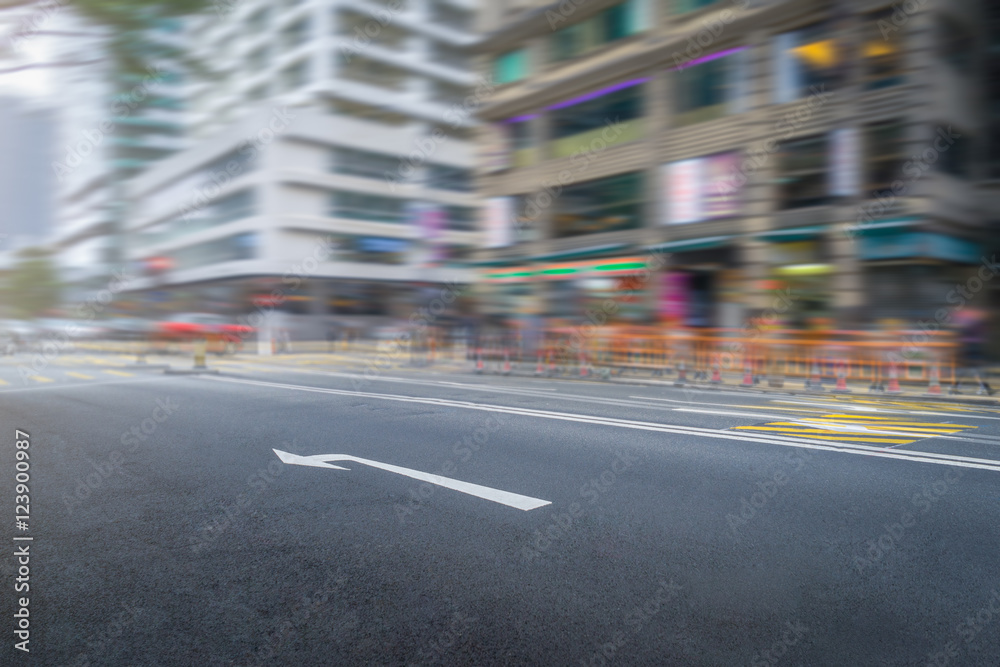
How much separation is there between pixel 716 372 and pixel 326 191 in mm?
35343

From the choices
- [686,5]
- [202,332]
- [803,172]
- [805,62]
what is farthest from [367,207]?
[803,172]

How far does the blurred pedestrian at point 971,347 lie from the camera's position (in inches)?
493

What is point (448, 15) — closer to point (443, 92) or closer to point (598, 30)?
point (443, 92)

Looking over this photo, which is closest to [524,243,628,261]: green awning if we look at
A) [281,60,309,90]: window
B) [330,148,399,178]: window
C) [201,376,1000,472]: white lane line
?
[201,376,1000,472]: white lane line

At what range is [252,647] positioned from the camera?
2783 mm

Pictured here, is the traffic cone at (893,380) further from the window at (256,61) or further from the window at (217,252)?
the window at (217,252)

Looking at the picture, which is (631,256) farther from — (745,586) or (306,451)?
(745,586)

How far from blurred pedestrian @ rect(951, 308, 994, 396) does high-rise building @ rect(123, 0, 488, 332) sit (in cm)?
2794

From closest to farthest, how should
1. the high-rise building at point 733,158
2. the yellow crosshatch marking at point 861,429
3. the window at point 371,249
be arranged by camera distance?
the yellow crosshatch marking at point 861,429 < the high-rise building at point 733,158 < the window at point 371,249

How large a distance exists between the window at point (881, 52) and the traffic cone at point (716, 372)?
911cm

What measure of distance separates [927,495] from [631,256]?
1936 centimetres

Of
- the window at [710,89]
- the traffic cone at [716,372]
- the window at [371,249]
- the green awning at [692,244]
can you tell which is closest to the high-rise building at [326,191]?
the window at [371,249]

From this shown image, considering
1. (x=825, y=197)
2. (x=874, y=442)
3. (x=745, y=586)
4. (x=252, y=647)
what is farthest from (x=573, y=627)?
(x=825, y=197)

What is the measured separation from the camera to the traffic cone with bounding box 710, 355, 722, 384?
15.1 m
